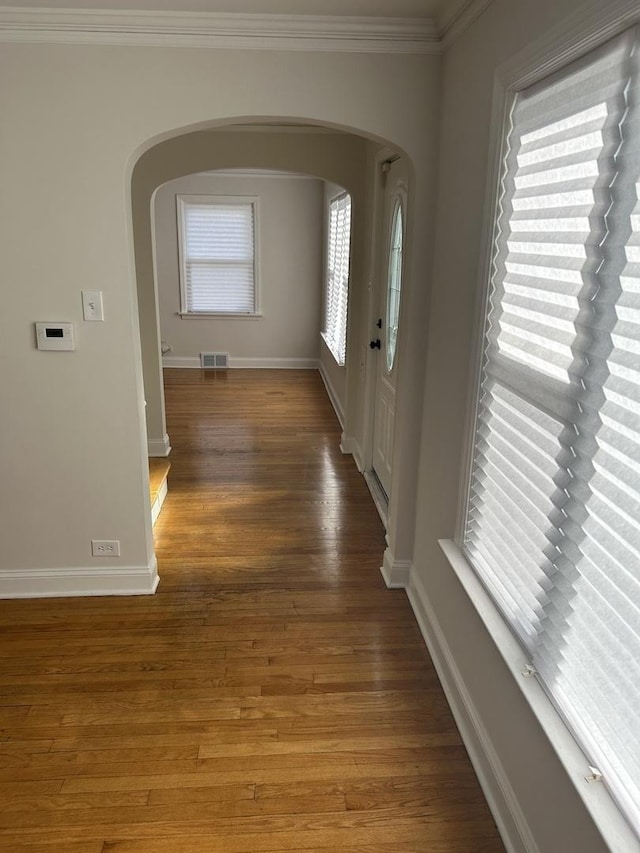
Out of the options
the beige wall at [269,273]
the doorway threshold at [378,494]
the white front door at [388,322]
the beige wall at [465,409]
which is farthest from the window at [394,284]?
the beige wall at [269,273]

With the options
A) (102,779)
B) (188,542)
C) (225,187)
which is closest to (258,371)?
(225,187)

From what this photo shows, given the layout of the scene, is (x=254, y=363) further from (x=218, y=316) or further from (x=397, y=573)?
(x=397, y=573)

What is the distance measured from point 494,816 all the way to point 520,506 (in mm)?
980

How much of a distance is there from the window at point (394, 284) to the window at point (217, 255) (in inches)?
178

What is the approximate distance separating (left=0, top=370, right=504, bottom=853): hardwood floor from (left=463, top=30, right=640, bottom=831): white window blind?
70 centimetres

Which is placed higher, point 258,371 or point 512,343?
point 512,343

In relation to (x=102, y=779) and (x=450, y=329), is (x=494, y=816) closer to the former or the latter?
(x=102, y=779)

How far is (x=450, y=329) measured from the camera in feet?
7.88

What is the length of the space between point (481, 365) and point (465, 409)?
8.7 inches

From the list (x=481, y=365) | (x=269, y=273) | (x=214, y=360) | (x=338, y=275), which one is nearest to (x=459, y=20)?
(x=481, y=365)

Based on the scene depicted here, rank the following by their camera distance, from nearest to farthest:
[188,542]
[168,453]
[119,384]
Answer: [119,384] < [188,542] < [168,453]

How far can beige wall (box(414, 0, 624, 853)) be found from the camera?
5.01 feet

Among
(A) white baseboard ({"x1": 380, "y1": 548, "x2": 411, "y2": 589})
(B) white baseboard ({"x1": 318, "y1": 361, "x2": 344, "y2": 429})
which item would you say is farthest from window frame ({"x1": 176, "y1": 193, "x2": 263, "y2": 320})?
(A) white baseboard ({"x1": 380, "y1": 548, "x2": 411, "y2": 589})

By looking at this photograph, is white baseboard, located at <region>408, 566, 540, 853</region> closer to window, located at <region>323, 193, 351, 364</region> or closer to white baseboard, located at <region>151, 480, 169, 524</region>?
white baseboard, located at <region>151, 480, 169, 524</region>
